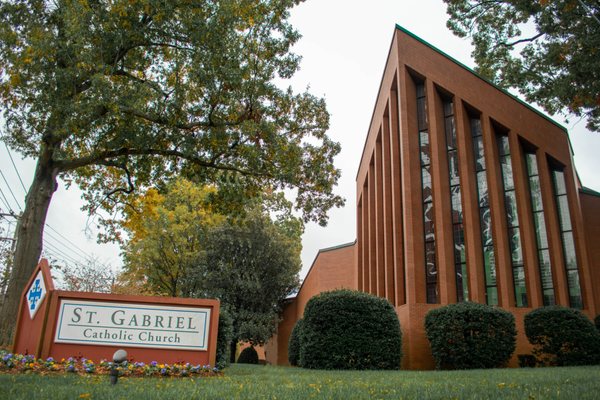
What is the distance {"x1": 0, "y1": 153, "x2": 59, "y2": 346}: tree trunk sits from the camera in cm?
1045

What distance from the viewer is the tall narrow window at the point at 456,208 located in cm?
1812

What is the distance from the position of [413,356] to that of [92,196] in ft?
40.2

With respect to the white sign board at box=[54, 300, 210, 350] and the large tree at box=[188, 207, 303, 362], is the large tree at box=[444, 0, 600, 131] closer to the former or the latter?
the white sign board at box=[54, 300, 210, 350]

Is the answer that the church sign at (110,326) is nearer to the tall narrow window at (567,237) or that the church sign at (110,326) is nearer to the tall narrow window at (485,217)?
the tall narrow window at (485,217)

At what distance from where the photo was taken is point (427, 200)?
1942 cm

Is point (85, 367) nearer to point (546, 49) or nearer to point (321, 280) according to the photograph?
point (546, 49)

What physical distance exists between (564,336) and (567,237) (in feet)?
22.7

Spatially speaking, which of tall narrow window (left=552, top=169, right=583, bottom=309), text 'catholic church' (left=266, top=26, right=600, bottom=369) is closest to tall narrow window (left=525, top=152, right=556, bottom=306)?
text 'catholic church' (left=266, top=26, right=600, bottom=369)

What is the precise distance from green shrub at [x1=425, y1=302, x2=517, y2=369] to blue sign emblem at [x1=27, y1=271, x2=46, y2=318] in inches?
408

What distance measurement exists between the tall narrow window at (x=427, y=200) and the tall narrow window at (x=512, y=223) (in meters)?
3.09

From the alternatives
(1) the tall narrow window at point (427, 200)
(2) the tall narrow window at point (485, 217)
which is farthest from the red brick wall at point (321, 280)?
(2) the tall narrow window at point (485, 217)

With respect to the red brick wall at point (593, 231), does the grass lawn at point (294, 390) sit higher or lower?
lower

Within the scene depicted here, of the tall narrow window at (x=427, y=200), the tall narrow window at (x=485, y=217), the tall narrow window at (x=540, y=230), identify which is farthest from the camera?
the tall narrow window at (x=540, y=230)

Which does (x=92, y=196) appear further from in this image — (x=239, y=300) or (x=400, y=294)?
(x=239, y=300)
